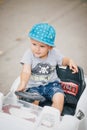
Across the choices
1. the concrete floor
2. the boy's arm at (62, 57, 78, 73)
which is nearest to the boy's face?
the boy's arm at (62, 57, 78, 73)

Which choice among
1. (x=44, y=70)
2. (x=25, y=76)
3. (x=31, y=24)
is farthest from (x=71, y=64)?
(x=31, y=24)

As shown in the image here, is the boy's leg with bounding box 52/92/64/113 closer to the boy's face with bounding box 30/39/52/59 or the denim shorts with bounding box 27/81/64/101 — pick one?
the denim shorts with bounding box 27/81/64/101

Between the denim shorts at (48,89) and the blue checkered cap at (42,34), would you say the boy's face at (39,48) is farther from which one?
the denim shorts at (48,89)

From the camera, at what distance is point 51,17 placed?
309 cm

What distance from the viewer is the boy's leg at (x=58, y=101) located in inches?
55.4

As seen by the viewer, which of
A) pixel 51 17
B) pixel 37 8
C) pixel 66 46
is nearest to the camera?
pixel 66 46

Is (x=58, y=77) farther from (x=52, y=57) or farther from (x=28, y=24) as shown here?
(x=28, y=24)

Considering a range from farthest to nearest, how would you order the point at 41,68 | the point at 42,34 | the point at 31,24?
1. the point at 31,24
2. the point at 41,68
3. the point at 42,34

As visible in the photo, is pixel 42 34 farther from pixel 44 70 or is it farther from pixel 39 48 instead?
pixel 44 70

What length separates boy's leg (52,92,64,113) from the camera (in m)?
1.41

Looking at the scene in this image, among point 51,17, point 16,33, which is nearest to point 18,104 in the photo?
point 16,33

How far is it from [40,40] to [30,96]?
0.29 meters

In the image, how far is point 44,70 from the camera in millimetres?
1503

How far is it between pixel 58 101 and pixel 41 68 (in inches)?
7.6
